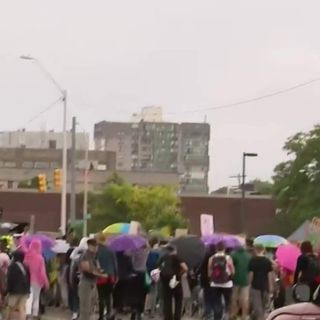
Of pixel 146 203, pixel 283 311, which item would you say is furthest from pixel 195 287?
pixel 146 203

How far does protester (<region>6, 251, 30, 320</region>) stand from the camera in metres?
17.5

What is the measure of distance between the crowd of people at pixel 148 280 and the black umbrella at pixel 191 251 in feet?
0.66

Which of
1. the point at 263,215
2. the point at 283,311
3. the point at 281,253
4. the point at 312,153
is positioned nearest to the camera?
the point at 283,311

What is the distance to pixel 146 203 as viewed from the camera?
264 feet

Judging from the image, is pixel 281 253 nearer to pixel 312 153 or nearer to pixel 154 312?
pixel 154 312

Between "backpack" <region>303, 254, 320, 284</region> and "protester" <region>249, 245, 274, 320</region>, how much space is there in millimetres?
1123

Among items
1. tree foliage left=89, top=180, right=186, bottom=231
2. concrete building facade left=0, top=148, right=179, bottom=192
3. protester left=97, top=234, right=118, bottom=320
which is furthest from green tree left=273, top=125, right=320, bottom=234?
concrete building facade left=0, top=148, right=179, bottom=192

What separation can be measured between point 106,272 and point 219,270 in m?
1.95

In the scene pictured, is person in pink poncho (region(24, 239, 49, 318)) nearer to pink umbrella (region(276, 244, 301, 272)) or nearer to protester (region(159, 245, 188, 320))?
protester (region(159, 245, 188, 320))

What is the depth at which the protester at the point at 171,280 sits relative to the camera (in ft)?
60.9

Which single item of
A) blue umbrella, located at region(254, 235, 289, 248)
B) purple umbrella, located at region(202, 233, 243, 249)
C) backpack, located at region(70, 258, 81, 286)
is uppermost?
purple umbrella, located at region(202, 233, 243, 249)

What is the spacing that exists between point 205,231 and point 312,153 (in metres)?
30.8

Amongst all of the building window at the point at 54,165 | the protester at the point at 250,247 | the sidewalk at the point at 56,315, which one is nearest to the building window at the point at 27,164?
the building window at the point at 54,165

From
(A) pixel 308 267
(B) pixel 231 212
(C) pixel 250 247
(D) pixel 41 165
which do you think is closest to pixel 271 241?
(C) pixel 250 247
